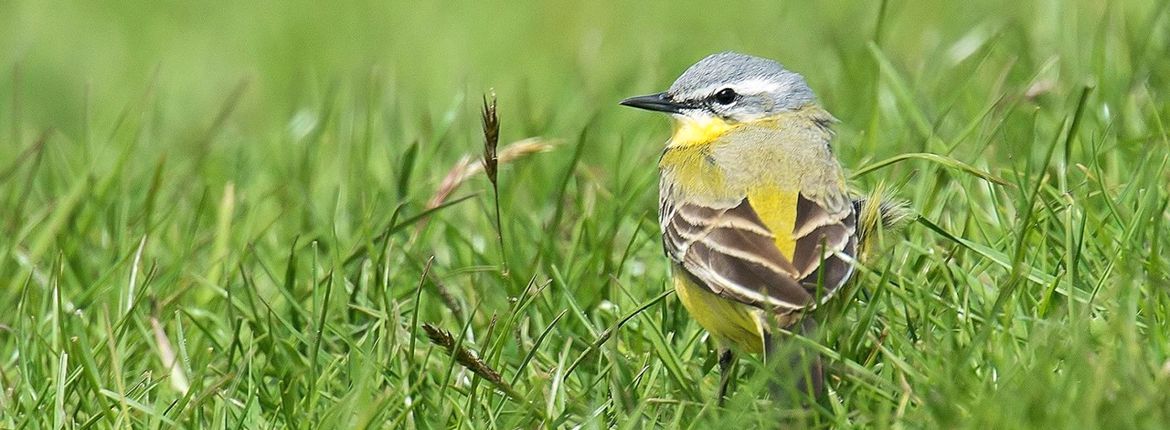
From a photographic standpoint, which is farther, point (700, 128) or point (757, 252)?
point (700, 128)

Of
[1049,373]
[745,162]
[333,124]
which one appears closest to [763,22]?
[333,124]

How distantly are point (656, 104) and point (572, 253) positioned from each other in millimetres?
866

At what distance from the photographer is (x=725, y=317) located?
479 centimetres

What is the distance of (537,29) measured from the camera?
11.7m

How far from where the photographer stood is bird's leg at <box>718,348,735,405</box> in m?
4.73

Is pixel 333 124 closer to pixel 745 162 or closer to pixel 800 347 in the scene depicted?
pixel 745 162

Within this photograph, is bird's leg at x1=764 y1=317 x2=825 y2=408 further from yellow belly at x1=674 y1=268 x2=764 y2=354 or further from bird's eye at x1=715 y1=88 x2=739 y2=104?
bird's eye at x1=715 y1=88 x2=739 y2=104

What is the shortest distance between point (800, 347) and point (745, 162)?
1.37m

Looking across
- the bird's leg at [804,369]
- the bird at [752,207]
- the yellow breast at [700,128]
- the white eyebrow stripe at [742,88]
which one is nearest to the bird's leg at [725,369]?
the bird at [752,207]

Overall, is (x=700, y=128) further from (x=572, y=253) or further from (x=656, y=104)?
(x=572, y=253)

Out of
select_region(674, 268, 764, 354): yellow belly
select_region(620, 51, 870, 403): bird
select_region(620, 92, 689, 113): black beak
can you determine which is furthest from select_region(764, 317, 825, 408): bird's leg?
select_region(620, 92, 689, 113): black beak

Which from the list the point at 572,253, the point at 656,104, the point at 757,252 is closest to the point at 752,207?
the point at 757,252

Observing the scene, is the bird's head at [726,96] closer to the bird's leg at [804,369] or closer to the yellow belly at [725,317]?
the yellow belly at [725,317]

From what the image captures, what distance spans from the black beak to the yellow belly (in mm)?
1206
